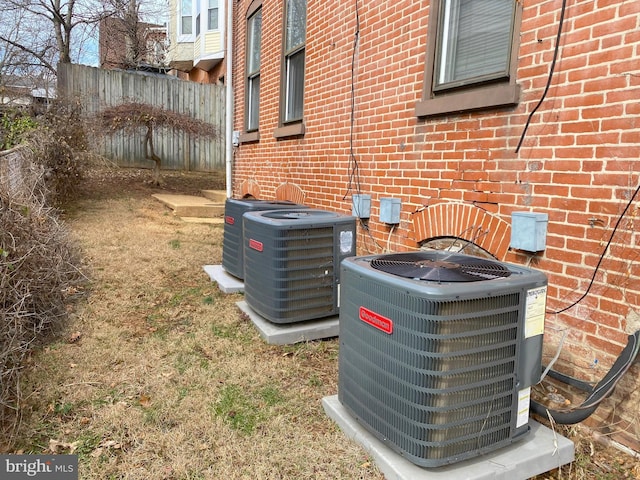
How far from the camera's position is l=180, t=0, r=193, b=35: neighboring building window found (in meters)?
18.7

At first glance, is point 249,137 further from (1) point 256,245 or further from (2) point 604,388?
(2) point 604,388

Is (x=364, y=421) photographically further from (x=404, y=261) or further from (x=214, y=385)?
(x=214, y=385)

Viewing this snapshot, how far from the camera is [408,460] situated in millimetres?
2102

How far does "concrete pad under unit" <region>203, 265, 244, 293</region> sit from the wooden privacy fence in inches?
308

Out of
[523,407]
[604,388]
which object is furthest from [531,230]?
[523,407]

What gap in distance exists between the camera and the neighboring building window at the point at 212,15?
16297 millimetres

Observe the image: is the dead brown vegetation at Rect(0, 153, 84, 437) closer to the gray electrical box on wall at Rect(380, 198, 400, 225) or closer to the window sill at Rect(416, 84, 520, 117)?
the gray electrical box on wall at Rect(380, 198, 400, 225)

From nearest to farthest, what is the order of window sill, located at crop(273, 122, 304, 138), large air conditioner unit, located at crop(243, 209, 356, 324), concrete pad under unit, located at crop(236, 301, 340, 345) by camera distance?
1. large air conditioner unit, located at crop(243, 209, 356, 324)
2. concrete pad under unit, located at crop(236, 301, 340, 345)
3. window sill, located at crop(273, 122, 304, 138)

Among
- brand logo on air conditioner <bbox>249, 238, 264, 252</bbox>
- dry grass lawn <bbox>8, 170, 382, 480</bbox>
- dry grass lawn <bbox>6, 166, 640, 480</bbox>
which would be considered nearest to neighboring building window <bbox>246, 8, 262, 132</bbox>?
dry grass lawn <bbox>8, 170, 382, 480</bbox>

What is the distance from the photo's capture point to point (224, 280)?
5191 mm

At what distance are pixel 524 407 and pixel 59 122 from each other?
→ 30.8ft

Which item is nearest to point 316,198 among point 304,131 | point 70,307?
point 304,131

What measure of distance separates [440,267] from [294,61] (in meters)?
5.07

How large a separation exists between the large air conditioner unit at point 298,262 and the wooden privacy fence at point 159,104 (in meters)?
9.68
